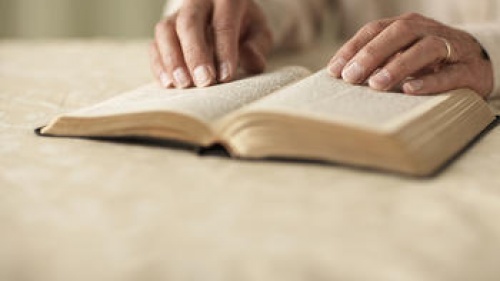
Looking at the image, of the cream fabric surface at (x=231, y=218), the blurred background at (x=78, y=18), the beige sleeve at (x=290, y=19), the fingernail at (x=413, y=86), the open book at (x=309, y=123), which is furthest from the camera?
the blurred background at (x=78, y=18)

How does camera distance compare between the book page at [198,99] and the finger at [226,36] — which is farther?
the finger at [226,36]

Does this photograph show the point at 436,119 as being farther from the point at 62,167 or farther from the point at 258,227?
the point at 62,167

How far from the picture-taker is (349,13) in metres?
1.92

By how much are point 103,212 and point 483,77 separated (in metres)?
0.64

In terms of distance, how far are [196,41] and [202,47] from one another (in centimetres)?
2

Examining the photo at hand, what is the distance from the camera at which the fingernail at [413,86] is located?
35.7 inches

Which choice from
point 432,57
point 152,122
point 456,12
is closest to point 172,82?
point 152,122

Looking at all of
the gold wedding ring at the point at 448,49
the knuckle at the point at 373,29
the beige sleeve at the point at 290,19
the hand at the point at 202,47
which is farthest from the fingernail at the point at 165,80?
the beige sleeve at the point at 290,19

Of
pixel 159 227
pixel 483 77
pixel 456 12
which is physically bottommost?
pixel 456 12

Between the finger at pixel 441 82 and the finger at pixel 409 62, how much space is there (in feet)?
0.06

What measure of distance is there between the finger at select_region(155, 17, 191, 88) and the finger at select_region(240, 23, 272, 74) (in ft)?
0.45

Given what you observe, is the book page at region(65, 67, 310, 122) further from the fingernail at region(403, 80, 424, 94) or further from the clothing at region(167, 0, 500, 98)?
the clothing at region(167, 0, 500, 98)

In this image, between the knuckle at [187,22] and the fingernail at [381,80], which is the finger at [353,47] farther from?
the knuckle at [187,22]

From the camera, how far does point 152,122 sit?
803mm
